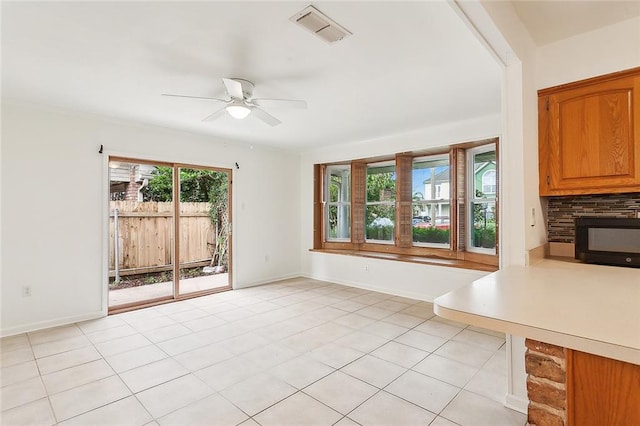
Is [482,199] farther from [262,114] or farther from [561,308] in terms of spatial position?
[561,308]

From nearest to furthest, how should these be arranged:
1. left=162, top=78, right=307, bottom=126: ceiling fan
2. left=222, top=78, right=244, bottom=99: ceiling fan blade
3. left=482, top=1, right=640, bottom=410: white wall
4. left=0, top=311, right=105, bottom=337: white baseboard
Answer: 1. left=482, top=1, right=640, bottom=410: white wall
2. left=222, top=78, right=244, bottom=99: ceiling fan blade
3. left=162, top=78, right=307, bottom=126: ceiling fan
4. left=0, top=311, right=105, bottom=337: white baseboard

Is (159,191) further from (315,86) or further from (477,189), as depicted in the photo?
(477,189)

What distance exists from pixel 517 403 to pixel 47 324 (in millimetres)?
4622

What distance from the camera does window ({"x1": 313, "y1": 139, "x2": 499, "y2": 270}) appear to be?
4.40 meters

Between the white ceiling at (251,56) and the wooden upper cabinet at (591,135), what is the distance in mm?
418

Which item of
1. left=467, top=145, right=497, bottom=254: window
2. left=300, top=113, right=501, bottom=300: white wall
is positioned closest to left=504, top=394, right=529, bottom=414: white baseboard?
left=300, top=113, right=501, bottom=300: white wall

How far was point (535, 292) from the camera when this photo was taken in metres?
1.39

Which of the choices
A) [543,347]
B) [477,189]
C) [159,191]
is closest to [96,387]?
[543,347]

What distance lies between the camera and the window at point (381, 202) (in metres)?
5.45

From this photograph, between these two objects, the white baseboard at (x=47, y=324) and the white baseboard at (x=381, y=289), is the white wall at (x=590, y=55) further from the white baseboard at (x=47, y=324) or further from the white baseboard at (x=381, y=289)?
the white baseboard at (x=47, y=324)

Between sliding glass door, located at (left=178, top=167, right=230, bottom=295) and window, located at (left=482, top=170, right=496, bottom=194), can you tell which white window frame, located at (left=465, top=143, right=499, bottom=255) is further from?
sliding glass door, located at (left=178, top=167, right=230, bottom=295)

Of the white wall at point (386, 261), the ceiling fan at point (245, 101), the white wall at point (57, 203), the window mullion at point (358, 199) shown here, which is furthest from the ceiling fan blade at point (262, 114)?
the window mullion at point (358, 199)

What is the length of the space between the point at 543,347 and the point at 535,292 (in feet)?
0.75

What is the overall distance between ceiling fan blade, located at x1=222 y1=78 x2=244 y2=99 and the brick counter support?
2563mm
